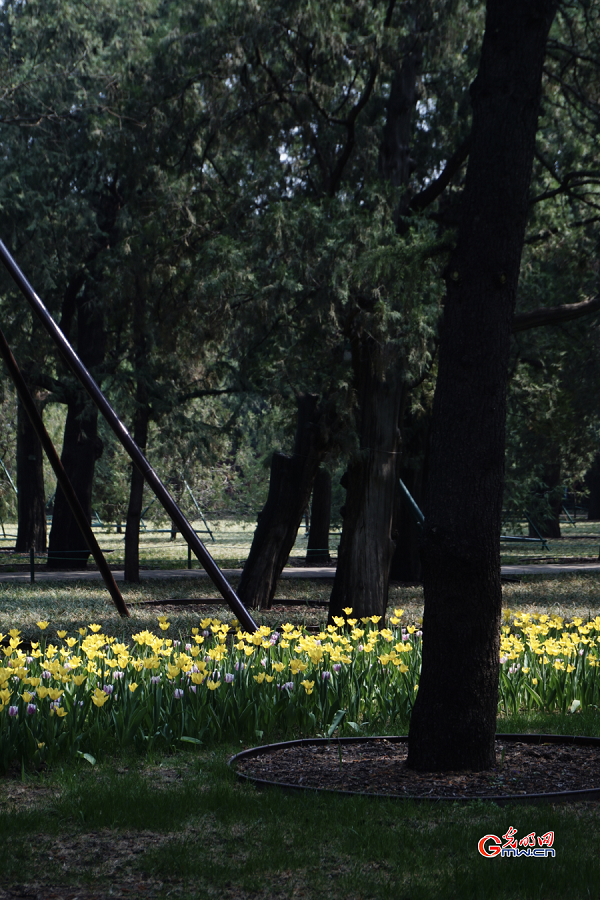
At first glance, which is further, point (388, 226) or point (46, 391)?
point (46, 391)

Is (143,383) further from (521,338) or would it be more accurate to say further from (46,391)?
(521,338)

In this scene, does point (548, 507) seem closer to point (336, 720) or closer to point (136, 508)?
point (136, 508)

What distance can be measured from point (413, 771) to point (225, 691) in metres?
1.35

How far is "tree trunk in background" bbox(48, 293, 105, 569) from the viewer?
66.3 feet

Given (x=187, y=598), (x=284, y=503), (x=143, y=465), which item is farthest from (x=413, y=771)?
(x=187, y=598)

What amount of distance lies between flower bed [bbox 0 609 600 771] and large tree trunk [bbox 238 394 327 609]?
17.0 ft

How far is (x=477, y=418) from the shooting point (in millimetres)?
4496

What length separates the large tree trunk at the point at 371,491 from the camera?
10102 millimetres

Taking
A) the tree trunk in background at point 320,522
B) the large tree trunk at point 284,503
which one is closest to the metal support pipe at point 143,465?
the large tree trunk at point 284,503

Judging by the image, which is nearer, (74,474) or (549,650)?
(549,650)

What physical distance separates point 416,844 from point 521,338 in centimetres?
1551

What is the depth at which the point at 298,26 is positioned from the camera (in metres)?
10.6

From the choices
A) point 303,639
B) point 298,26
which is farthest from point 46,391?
point 303,639

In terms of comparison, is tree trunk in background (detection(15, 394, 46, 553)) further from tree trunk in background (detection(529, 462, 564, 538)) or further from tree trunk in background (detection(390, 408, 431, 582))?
tree trunk in background (detection(529, 462, 564, 538))
